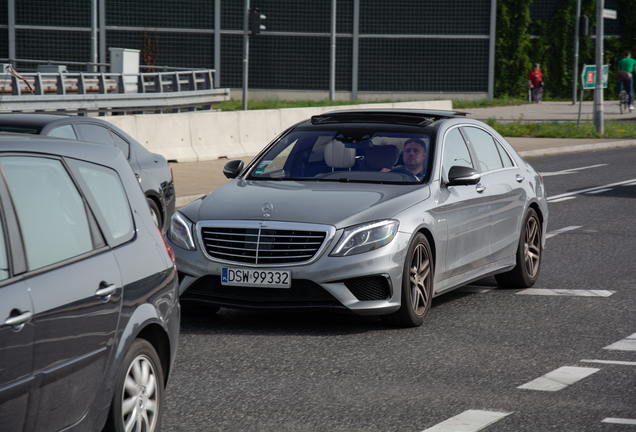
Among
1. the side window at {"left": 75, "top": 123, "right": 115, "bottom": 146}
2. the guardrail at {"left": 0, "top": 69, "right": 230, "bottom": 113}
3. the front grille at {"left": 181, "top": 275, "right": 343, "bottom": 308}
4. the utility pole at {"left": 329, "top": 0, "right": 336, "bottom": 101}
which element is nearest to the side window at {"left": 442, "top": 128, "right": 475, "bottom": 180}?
the front grille at {"left": 181, "top": 275, "right": 343, "bottom": 308}

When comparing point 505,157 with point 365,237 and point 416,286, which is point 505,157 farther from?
point 365,237

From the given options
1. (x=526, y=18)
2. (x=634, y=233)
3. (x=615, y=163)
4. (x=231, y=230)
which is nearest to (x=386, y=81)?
(x=526, y=18)

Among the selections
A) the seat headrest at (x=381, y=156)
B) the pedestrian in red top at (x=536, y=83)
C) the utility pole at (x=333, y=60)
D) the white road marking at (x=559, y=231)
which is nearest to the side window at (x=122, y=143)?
the seat headrest at (x=381, y=156)

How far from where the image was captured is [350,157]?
7648 millimetres

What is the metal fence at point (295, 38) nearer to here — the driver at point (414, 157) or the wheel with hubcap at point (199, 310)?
the driver at point (414, 157)

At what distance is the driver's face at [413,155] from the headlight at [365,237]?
3.29 ft

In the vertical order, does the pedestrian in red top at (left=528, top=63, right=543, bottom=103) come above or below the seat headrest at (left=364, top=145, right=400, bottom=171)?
above

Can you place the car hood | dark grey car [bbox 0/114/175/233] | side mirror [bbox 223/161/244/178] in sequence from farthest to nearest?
dark grey car [bbox 0/114/175/233] → side mirror [bbox 223/161/244/178] → the car hood

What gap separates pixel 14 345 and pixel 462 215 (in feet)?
15.8

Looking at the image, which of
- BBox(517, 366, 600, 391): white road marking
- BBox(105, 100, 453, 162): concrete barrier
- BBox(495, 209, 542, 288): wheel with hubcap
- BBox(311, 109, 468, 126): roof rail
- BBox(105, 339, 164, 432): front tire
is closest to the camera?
BBox(105, 339, 164, 432): front tire

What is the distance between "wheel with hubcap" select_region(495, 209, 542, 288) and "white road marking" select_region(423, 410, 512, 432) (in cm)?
374

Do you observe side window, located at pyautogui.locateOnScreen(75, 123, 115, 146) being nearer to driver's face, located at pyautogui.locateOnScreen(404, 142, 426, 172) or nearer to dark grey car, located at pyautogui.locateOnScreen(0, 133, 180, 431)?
driver's face, located at pyautogui.locateOnScreen(404, 142, 426, 172)

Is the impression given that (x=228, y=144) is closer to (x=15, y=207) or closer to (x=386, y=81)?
(x=15, y=207)

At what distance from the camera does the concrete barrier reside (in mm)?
18500
